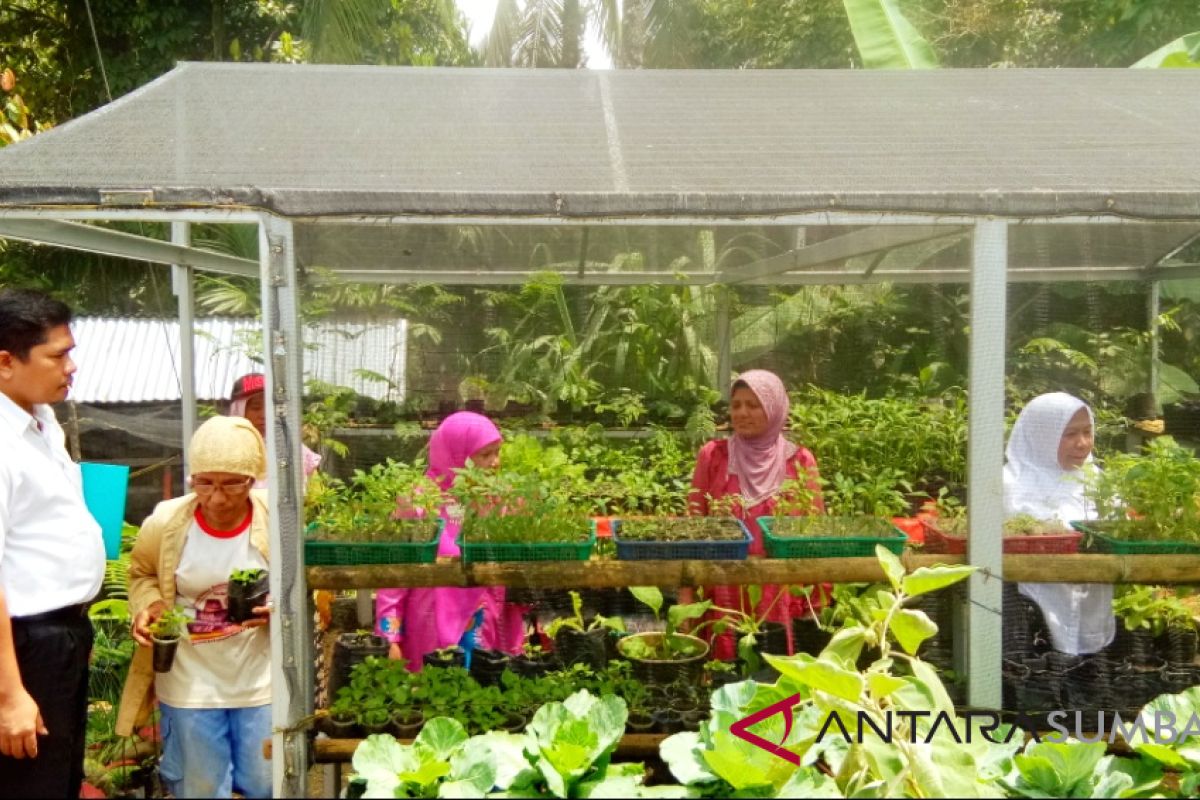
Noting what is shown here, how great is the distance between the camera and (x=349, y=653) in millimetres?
3455

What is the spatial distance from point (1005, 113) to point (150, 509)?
6.06 meters

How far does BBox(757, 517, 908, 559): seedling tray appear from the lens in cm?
319

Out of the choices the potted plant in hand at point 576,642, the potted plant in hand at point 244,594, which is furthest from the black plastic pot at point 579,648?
the potted plant in hand at point 244,594

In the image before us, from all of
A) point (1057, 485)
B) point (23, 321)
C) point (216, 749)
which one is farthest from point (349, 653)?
point (1057, 485)

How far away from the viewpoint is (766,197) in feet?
9.29

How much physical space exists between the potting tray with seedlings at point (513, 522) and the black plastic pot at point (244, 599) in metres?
0.62

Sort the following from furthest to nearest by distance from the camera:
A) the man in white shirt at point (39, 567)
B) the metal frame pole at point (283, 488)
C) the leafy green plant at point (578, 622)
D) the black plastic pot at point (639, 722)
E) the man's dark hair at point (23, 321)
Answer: the leafy green plant at point (578, 622)
the black plastic pot at point (639, 722)
the metal frame pole at point (283, 488)
the man's dark hair at point (23, 321)
the man in white shirt at point (39, 567)

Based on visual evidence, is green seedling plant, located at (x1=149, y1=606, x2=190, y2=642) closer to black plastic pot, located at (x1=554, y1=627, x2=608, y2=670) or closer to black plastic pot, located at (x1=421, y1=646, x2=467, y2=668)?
black plastic pot, located at (x1=421, y1=646, x2=467, y2=668)

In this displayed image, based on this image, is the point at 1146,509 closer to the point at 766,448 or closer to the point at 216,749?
the point at 766,448

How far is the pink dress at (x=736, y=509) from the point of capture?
336 cm

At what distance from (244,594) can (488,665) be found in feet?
3.09

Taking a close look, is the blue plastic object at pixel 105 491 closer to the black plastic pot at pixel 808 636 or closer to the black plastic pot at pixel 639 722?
Result: the black plastic pot at pixel 639 722

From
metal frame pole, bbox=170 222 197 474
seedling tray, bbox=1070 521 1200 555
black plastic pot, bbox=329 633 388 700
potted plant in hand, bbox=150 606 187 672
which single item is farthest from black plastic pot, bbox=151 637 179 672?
seedling tray, bbox=1070 521 1200 555

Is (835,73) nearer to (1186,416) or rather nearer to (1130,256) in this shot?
(1130,256)
